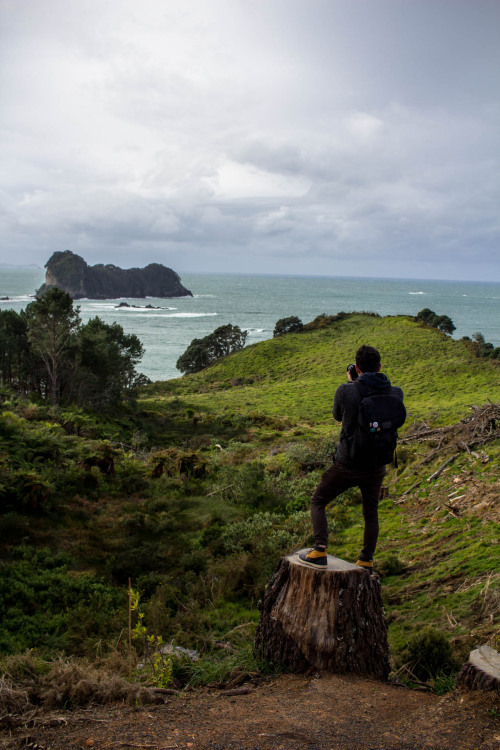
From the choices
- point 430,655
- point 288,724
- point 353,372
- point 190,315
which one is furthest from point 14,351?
point 190,315

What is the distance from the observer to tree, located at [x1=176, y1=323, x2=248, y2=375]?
67625 mm

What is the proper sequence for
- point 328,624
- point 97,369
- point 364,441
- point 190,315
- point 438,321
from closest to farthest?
point 328,624 → point 364,441 → point 97,369 → point 438,321 → point 190,315

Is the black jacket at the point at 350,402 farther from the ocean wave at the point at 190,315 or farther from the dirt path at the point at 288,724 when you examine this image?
the ocean wave at the point at 190,315

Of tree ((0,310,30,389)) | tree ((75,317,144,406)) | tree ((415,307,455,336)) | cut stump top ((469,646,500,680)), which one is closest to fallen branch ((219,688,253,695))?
cut stump top ((469,646,500,680))

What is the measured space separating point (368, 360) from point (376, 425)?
0.70 metres

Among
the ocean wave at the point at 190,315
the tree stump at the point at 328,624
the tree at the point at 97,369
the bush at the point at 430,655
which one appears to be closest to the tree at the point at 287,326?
the tree at the point at 97,369

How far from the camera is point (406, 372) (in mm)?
45156

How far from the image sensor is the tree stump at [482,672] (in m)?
3.40

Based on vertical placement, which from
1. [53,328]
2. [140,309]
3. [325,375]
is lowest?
[325,375]

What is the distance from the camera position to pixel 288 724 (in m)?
3.29

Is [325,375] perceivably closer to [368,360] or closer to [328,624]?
[368,360]

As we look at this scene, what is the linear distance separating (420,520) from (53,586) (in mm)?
6747

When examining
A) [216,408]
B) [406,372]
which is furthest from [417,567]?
[406,372]

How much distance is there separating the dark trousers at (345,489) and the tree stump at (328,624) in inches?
12.9
